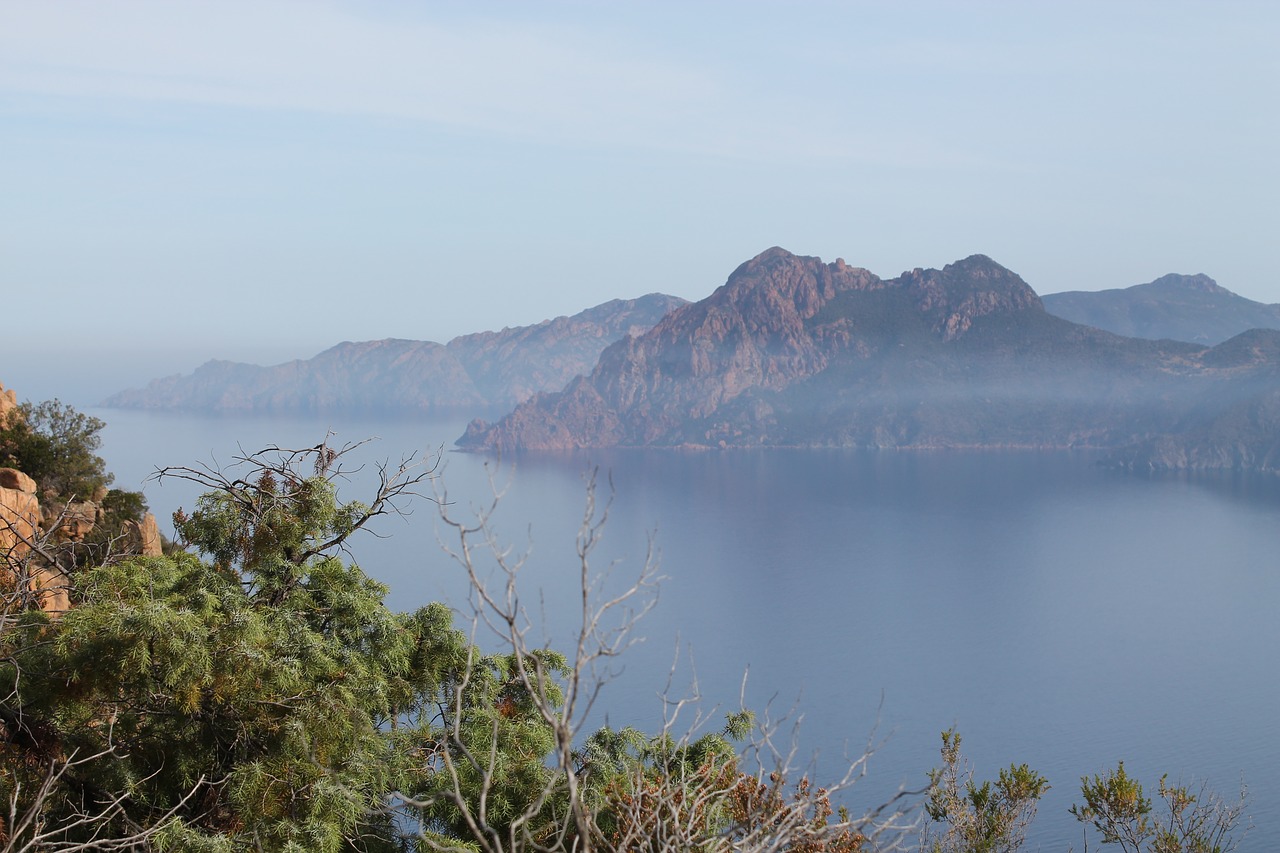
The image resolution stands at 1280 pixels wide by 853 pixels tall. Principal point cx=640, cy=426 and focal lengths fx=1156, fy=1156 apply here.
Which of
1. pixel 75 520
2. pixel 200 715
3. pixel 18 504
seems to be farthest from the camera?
pixel 75 520

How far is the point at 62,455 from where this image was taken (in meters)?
30.8

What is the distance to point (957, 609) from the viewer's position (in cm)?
7369

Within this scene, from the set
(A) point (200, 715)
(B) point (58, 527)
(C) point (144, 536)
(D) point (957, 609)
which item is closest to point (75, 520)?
(C) point (144, 536)

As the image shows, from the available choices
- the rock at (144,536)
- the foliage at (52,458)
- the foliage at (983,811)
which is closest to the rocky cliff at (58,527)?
the rock at (144,536)

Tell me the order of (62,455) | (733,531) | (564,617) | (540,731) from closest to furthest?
(540,731)
(62,455)
(564,617)
(733,531)

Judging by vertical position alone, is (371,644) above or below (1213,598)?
above

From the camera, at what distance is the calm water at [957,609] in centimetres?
4788

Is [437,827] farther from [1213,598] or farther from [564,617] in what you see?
[1213,598]

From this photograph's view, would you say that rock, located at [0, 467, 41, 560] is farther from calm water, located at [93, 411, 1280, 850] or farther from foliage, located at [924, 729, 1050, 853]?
foliage, located at [924, 729, 1050, 853]

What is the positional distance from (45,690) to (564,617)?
6280 centimetres

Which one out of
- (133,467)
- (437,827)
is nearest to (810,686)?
(437,827)

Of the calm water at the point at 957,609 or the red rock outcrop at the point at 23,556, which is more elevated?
the red rock outcrop at the point at 23,556

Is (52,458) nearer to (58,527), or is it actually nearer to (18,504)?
(18,504)

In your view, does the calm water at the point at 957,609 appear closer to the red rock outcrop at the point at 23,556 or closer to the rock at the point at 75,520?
the red rock outcrop at the point at 23,556
